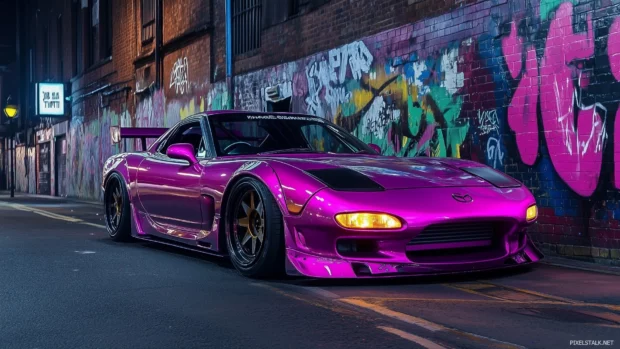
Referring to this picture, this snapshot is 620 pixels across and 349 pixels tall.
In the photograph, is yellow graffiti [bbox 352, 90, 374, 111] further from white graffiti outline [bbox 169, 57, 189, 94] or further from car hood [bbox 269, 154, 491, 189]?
white graffiti outline [bbox 169, 57, 189, 94]

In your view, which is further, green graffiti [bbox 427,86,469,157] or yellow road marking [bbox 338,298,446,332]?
green graffiti [bbox 427,86,469,157]

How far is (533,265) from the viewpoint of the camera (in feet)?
21.0

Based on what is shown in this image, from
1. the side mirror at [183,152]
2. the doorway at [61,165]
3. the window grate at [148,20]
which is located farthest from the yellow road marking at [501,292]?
the doorway at [61,165]

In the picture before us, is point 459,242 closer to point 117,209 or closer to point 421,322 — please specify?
point 421,322

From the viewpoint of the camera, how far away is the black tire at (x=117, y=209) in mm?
8047

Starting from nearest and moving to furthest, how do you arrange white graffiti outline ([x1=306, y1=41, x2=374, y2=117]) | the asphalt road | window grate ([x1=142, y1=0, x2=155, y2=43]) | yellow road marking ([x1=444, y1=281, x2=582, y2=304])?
the asphalt road < yellow road marking ([x1=444, y1=281, x2=582, y2=304]) < white graffiti outline ([x1=306, y1=41, x2=374, y2=117]) < window grate ([x1=142, y1=0, x2=155, y2=43])

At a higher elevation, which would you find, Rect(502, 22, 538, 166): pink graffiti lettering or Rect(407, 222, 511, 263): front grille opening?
Rect(502, 22, 538, 166): pink graffiti lettering

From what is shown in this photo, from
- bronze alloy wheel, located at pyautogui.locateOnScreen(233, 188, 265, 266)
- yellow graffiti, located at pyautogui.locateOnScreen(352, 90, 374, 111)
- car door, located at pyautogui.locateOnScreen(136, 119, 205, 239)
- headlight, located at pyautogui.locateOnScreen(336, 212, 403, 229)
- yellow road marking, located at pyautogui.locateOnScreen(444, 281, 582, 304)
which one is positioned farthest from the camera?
yellow graffiti, located at pyautogui.locateOnScreen(352, 90, 374, 111)

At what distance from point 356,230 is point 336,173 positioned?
0.54 metres

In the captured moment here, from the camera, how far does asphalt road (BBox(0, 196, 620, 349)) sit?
12.5ft

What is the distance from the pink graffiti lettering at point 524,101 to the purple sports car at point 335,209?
6.33 feet

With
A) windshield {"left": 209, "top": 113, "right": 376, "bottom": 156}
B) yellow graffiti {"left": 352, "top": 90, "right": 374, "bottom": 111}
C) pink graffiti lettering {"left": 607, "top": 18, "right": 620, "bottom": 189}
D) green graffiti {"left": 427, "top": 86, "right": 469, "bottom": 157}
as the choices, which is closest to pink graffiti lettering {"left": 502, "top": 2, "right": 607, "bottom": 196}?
pink graffiti lettering {"left": 607, "top": 18, "right": 620, "bottom": 189}

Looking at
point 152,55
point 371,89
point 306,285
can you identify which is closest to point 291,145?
point 306,285

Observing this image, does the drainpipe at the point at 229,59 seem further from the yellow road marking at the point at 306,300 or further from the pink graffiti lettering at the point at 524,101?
the yellow road marking at the point at 306,300
